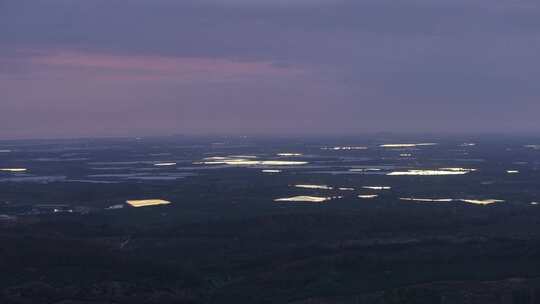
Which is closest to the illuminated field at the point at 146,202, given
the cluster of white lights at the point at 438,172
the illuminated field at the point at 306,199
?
the illuminated field at the point at 306,199

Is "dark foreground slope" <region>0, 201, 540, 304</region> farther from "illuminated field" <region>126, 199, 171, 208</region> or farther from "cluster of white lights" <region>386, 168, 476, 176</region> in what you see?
"cluster of white lights" <region>386, 168, 476, 176</region>

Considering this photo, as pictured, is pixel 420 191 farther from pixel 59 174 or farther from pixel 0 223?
pixel 59 174

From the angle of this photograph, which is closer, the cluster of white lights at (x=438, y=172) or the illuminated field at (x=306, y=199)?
the illuminated field at (x=306, y=199)

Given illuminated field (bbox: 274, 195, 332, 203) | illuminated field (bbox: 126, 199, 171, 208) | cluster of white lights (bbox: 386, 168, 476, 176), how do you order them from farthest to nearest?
cluster of white lights (bbox: 386, 168, 476, 176), illuminated field (bbox: 274, 195, 332, 203), illuminated field (bbox: 126, 199, 171, 208)

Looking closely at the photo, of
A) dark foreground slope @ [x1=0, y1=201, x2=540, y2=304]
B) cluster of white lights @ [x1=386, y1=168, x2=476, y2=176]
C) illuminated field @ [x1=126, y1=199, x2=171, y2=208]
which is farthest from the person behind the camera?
cluster of white lights @ [x1=386, y1=168, x2=476, y2=176]

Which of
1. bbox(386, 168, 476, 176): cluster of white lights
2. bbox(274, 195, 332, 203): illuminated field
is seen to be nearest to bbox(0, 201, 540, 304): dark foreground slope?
bbox(274, 195, 332, 203): illuminated field

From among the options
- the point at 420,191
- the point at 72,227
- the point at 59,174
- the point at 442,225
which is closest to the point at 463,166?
the point at 420,191

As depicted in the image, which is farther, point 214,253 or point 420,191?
point 420,191

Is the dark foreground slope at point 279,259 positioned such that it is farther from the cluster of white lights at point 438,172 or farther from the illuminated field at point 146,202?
the cluster of white lights at point 438,172
